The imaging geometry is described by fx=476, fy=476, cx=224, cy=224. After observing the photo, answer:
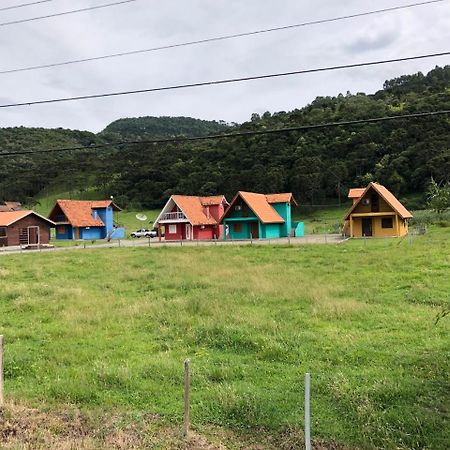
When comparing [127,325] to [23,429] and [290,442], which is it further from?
[290,442]

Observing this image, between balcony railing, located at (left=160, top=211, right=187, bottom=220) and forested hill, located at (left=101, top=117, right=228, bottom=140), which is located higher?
forested hill, located at (left=101, top=117, right=228, bottom=140)

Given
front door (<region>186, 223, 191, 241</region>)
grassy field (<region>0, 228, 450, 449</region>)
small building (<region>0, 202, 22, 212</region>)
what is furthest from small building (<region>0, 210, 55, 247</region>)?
grassy field (<region>0, 228, 450, 449</region>)

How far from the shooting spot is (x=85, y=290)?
16.9m

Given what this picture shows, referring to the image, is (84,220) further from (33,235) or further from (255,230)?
(255,230)

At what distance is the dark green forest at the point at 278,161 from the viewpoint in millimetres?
71625

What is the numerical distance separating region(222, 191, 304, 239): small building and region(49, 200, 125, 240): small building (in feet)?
55.7

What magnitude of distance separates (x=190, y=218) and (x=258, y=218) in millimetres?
7497

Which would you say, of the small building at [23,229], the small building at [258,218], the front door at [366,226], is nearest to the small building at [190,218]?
the small building at [258,218]

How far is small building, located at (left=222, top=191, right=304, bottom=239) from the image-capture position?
157 feet

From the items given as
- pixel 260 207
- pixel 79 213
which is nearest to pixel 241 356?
pixel 260 207

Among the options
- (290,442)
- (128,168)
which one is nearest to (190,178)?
(128,168)

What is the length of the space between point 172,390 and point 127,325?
14.4 feet

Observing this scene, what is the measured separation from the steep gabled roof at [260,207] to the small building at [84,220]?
1894cm

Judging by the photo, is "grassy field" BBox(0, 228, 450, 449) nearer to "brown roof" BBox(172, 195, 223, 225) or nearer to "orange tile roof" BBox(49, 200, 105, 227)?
"brown roof" BBox(172, 195, 223, 225)
